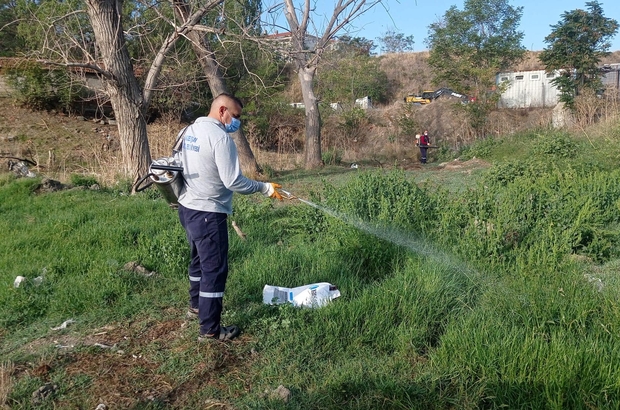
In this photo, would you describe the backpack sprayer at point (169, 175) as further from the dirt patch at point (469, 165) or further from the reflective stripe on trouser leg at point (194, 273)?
the dirt patch at point (469, 165)

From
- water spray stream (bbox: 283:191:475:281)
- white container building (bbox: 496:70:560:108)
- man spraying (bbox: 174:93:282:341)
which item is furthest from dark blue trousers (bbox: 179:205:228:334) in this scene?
white container building (bbox: 496:70:560:108)

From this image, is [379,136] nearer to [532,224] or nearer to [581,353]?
[532,224]

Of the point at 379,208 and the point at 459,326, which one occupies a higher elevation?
the point at 379,208

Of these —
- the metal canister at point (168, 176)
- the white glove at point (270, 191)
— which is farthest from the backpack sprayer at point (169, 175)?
the white glove at point (270, 191)

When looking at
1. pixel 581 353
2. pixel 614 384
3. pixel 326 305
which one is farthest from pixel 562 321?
pixel 326 305

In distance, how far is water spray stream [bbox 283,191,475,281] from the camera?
5.48m

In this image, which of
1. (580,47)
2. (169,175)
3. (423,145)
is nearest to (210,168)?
(169,175)

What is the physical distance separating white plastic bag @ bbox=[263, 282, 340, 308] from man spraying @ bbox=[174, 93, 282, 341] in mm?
712

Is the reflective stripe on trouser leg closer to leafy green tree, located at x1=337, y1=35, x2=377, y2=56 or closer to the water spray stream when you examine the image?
the water spray stream

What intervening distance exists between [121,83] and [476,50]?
28746 mm

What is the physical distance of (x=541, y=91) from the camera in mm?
34906

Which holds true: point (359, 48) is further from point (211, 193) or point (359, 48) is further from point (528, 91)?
point (211, 193)

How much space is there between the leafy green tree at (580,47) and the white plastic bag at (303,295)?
23.9 metres

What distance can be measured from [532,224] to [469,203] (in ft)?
2.44
